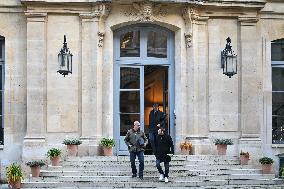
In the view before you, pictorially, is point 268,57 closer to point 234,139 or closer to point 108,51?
point 234,139

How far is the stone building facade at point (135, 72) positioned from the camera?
2120cm

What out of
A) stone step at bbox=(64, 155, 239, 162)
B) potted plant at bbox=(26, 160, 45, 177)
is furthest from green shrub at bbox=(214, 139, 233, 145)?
potted plant at bbox=(26, 160, 45, 177)

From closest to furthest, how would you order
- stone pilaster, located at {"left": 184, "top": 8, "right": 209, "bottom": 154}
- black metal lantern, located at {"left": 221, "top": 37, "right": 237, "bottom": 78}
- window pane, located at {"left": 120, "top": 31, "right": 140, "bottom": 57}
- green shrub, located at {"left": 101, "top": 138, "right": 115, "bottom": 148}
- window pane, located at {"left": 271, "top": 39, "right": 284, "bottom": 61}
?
1. green shrub, located at {"left": 101, "top": 138, "right": 115, "bottom": 148}
2. black metal lantern, located at {"left": 221, "top": 37, "right": 237, "bottom": 78}
3. stone pilaster, located at {"left": 184, "top": 8, "right": 209, "bottom": 154}
4. window pane, located at {"left": 120, "top": 31, "right": 140, "bottom": 57}
5. window pane, located at {"left": 271, "top": 39, "right": 284, "bottom": 61}

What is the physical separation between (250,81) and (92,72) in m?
5.02

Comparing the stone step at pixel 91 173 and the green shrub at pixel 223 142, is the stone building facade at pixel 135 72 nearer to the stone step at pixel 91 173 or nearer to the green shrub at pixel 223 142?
the green shrub at pixel 223 142

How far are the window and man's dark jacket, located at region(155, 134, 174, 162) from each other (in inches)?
210

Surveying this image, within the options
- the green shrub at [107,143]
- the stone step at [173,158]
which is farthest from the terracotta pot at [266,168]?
the green shrub at [107,143]

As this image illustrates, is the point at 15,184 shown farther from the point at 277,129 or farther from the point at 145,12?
the point at 277,129

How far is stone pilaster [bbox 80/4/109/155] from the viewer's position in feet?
69.6

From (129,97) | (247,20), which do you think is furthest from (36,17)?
(247,20)

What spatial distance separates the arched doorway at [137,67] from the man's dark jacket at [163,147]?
340cm

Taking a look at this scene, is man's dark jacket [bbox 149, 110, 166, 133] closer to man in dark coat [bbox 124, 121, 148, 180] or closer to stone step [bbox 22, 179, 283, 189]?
man in dark coat [bbox 124, 121, 148, 180]

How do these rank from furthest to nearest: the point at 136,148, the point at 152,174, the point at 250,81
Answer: the point at 250,81, the point at 152,174, the point at 136,148

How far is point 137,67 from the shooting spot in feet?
72.6
